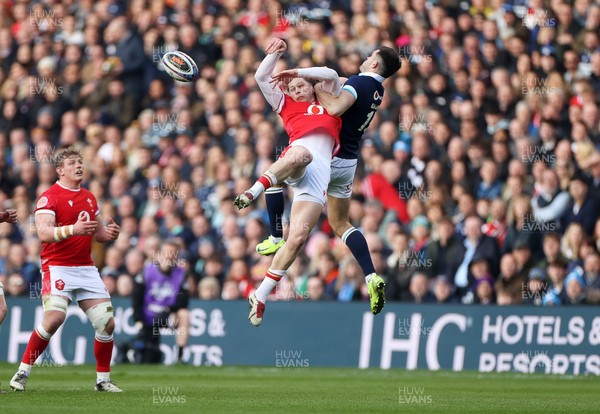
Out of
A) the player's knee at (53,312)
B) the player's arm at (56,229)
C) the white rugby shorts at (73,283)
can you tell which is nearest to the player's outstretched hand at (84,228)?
the player's arm at (56,229)

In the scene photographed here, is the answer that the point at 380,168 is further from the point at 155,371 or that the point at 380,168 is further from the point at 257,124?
the point at 155,371

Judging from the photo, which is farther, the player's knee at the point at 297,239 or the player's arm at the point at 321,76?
the player's knee at the point at 297,239

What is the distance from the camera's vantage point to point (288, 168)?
1410 centimetres

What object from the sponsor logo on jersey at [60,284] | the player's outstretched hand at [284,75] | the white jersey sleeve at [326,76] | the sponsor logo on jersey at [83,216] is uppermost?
the white jersey sleeve at [326,76]

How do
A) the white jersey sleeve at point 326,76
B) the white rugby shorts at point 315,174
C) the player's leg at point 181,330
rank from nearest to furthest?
the white jersey sleeve at point 326,76 < the white rugby shorts at point 315,174 < the player's leg at point 181,330

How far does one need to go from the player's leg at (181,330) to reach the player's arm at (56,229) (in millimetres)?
6990

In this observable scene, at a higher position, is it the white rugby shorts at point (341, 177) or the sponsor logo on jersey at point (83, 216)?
the white rugby shorts at point (341, 177)

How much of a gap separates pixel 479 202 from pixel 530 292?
5.64ft

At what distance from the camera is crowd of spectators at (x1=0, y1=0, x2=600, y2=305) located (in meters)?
19.9

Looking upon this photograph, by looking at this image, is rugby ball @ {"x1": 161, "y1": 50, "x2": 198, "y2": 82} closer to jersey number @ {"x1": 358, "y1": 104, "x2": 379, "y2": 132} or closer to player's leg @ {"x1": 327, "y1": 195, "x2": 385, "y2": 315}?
jersey number @ {"x1": 358, "y1": 104, "x2": 379, "y2": 132}

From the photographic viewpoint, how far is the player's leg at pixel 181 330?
21.0m

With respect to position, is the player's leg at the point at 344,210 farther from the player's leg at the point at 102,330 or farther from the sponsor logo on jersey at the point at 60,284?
the sponsor logo on jersey at the point at 60,284

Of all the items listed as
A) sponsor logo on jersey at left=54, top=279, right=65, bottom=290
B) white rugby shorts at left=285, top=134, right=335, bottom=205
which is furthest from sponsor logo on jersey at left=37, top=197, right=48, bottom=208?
white rugby shorts at left=285, top=134, right=335, bottom=205

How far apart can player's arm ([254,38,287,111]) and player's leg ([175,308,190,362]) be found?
23.1ft
